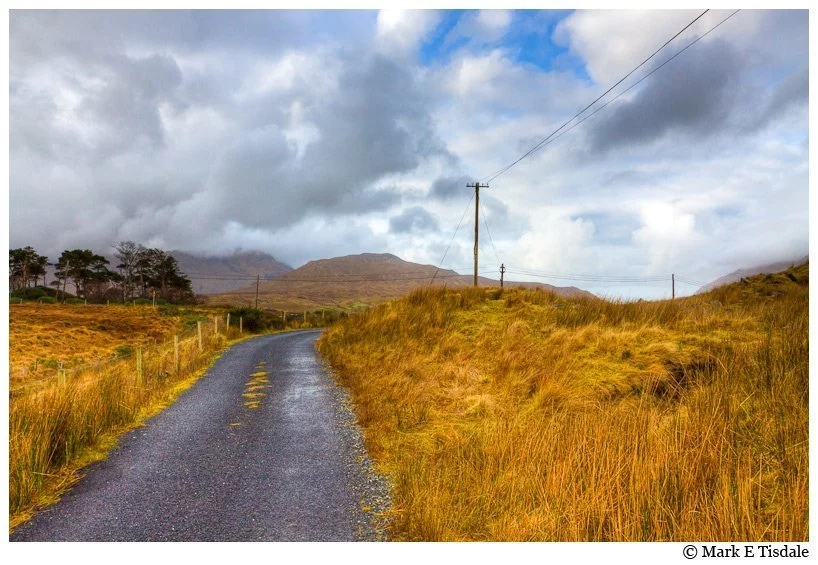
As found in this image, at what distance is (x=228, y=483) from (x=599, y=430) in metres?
4.75

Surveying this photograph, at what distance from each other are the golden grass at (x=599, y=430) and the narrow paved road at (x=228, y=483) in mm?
672

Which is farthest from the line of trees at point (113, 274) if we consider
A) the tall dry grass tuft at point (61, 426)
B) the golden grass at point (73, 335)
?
the tall dry grass tuft at point (61, 426)

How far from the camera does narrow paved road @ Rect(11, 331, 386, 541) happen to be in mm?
4898

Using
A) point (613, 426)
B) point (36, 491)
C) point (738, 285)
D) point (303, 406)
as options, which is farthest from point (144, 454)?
point (738, 285)

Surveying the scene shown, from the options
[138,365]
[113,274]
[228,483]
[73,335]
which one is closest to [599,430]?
[228,483]

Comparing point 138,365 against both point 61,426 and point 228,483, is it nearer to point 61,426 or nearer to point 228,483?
point 61,426

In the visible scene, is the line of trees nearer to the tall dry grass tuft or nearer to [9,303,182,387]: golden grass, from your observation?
[9,303,182,387]: golden grass

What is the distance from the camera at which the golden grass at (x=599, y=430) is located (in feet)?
13.1

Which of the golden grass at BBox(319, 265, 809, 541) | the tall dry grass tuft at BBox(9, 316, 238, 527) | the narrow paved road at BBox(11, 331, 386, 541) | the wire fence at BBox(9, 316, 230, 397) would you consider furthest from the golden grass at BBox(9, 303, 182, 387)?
the golden grass at BBox(319, 265, 809, 541)

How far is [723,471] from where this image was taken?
4262 mm

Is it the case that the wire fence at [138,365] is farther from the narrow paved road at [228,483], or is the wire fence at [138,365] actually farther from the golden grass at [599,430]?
the golden grass at [599,430]

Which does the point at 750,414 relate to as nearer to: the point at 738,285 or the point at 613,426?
the point at 613,426

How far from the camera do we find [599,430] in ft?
17.0

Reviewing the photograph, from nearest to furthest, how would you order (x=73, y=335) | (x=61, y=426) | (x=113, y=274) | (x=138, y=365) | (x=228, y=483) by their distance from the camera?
(x=228, y=483) → (x=61, y=426) → (x=138, y=365) → (x=73, y=335) → (x=113, y=274)
